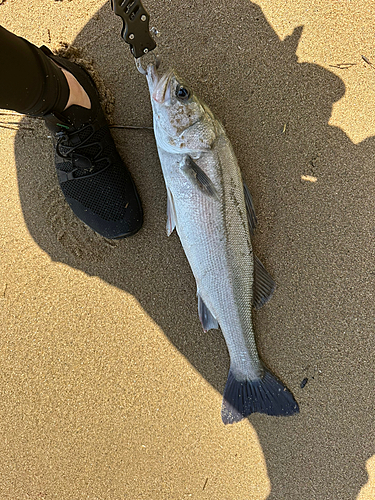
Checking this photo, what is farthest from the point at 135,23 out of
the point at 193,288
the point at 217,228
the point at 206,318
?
the point at 206,318

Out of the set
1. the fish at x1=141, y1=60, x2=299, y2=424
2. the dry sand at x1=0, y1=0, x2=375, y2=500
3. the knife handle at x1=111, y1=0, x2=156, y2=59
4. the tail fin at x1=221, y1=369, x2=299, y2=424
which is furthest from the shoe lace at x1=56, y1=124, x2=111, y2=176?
the tail fin at x1=221, y1=369, x2=299, y2=424

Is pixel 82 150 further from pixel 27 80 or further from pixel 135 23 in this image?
pixel 135 23

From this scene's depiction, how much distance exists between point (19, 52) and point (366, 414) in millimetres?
2904

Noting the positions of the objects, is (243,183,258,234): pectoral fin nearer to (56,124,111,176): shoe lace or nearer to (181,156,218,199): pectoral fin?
(181,156,218,199): pectoral fin

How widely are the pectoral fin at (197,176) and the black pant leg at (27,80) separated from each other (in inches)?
32.2

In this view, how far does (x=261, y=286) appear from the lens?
2068 millimetres

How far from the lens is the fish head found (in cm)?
176

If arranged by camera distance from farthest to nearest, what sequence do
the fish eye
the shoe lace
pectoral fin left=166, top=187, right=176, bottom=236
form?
the shoe lace, pectoral fin left=166, top=187, right=176, bottom=236, the fish eye

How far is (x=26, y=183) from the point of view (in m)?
2.21

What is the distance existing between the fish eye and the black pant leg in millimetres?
666

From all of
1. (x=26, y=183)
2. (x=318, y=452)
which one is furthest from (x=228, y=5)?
(x=318, y=452)

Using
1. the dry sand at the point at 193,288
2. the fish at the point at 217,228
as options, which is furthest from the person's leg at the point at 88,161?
the fish at the point at 217,228

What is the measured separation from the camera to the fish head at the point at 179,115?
1760 millimetres

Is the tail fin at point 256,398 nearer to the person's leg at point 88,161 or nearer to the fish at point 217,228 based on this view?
the fish at point 217,228
